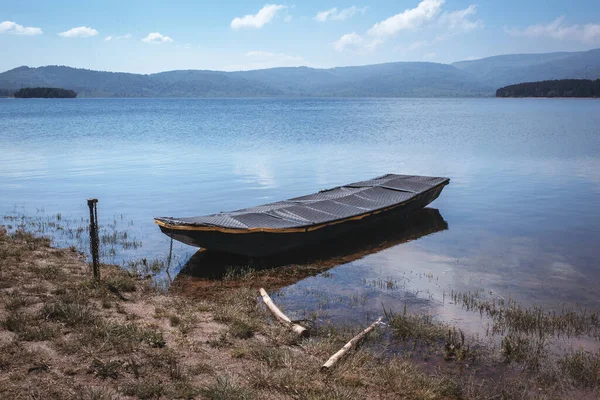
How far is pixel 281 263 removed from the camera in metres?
13.4

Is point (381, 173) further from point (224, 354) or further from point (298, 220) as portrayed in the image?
point (224, 354)

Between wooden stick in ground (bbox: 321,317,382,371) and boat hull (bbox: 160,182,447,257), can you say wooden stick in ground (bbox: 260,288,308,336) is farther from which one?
boat hull (bbox: 160,182,447,257)

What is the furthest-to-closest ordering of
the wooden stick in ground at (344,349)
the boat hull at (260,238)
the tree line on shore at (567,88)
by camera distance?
the tree line on shore at (567,88)
the boat hull at (260,238)
the wooden stick in ground at (344,349)

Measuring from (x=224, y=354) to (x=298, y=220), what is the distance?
6.74m

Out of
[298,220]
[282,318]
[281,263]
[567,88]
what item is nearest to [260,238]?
Result: [281,263]

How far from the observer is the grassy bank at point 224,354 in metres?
6.42

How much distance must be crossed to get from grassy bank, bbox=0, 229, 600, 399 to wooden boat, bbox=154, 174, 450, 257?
81.2 inches

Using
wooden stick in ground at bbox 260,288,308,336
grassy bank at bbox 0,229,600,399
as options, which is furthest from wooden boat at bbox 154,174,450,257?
wooden stick in ground at bbox 260,288,308,336

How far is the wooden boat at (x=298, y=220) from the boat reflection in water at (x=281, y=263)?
37cm

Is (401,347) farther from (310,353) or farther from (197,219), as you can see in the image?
(197,219)

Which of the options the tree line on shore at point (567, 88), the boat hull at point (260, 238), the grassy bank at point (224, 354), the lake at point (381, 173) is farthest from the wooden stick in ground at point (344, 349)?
the tree line on shore at point (567, 88)

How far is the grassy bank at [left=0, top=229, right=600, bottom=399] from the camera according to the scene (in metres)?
6.42

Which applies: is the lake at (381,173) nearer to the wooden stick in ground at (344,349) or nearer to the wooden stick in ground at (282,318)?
the wooden stick in ground at (282,318)

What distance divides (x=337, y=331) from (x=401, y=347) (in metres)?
1.13
